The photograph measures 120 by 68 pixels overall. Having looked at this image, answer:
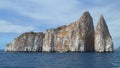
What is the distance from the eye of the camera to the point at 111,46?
164625 millimetres

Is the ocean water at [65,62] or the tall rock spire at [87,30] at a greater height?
the tall rock spire at [87,30]

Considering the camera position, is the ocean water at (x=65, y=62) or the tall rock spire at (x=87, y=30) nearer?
the ocean water at (x=65, y=62)

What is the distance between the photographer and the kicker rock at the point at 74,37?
580ft

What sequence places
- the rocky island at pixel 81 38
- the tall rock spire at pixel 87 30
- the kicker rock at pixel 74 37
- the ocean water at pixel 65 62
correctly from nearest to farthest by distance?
the ocean water at pixel 65 62 → the rocky island at pixel 81 38 → the kicker rock at pixel 74 37 → the tall rock spire at pixel 87 30

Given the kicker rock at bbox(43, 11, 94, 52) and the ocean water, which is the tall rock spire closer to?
the kicker rock at bbox(43, 11, 94, 52)

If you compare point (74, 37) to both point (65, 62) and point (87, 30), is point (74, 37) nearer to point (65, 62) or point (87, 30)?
point (87, 30)

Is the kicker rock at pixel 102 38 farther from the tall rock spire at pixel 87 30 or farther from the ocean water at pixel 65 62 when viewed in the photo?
→ the ocean water at pixel 65 62

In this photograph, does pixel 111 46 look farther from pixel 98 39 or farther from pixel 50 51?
pixel 50 51

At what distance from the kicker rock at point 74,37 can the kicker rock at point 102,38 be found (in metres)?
9.29

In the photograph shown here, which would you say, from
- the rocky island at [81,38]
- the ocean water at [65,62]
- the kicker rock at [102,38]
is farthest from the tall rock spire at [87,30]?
the ocean water at [65,62]

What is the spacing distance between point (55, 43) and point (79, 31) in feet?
75.2

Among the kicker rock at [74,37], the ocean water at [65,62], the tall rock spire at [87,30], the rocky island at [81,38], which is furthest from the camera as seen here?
the tall rock spire at [87,30]

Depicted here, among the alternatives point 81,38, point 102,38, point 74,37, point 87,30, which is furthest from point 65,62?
point 87,30

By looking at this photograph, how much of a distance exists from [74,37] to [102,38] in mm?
19526
